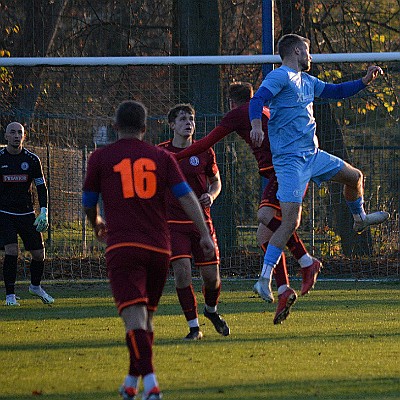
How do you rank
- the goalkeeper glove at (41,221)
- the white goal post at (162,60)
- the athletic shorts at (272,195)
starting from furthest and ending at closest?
the white goal post at (162,60), the goalkeeper glove at (41,221), the athletic shorts at (272,195)

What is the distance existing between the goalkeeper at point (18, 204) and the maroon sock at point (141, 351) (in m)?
6.89

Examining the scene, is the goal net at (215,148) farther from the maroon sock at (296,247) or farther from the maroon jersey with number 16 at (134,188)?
the maroon jersey with number 16 at (134,188)

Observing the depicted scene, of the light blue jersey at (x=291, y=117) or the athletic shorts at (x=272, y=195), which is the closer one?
the light blue jersey at (x=291, y=117)

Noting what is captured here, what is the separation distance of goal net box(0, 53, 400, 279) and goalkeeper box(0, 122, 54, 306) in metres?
3.24

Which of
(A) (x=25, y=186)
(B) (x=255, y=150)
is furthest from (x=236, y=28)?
(B) (x=255, y=150)

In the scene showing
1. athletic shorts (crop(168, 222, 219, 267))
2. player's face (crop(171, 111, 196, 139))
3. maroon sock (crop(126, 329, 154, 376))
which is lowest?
maroon sock (crop(126, 329, 154, 376))

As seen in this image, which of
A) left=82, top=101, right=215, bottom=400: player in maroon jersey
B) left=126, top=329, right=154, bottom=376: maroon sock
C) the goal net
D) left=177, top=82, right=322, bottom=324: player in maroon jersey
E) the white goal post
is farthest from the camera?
the goal net

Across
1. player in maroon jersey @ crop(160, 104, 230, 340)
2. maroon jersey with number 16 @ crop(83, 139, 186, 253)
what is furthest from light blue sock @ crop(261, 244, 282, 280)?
maroon jersey with number 16 @ crop(83, 139, 186, 253)

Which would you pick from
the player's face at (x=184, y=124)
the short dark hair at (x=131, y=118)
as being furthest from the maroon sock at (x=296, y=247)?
the short dark hair at (x=131, y=118)

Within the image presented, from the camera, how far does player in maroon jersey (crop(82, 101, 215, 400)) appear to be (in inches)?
255

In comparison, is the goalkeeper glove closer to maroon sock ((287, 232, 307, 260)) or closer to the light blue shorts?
maroon sock ((287, 232, 307, 260))

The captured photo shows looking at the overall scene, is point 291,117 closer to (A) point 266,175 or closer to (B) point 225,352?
(A) point 266,175

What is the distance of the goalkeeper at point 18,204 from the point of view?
528 inches

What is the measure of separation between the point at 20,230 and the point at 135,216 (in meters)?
7.37
